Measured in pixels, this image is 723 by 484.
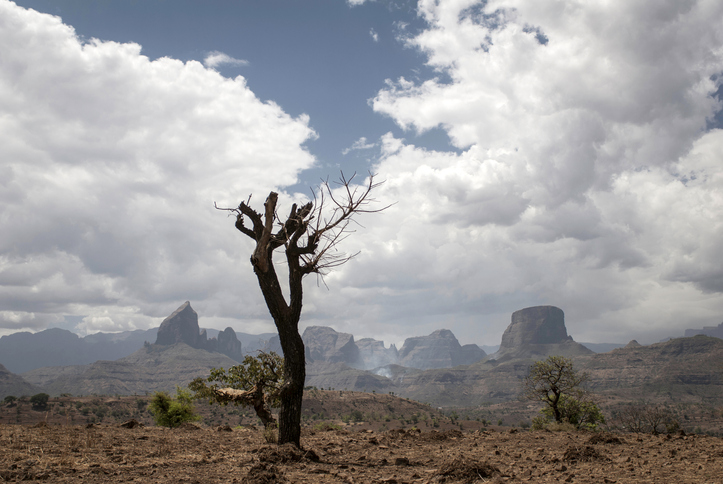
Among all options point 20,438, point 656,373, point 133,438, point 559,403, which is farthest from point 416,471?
point 656,373

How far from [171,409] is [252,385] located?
34.9ft

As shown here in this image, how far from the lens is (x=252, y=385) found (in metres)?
15.8

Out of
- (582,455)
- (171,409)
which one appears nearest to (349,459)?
(582,455)

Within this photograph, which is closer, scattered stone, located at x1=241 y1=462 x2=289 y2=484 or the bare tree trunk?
scattered stone, located at x1=241 y1=462 x2=289 y2=484

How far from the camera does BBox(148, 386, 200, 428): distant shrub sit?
2336 centimetres

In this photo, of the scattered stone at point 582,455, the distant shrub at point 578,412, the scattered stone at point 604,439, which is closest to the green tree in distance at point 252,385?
the scattered stone at point 582,455

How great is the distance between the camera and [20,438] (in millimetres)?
10586

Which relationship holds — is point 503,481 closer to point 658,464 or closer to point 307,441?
point 658,464

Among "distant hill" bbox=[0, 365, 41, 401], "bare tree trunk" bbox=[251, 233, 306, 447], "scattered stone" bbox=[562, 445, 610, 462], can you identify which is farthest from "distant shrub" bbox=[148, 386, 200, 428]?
"distant hill" bbox=[0, 365, 41, 401]

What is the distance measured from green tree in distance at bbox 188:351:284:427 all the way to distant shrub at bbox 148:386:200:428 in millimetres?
8088

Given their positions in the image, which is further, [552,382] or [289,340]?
[552,382]

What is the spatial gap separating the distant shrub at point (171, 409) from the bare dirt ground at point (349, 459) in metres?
10.4

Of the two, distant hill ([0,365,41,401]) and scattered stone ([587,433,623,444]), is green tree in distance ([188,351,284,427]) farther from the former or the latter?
distant hill ([0,365,41,401])

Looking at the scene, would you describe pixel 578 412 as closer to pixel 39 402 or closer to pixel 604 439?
pixel 604 439
